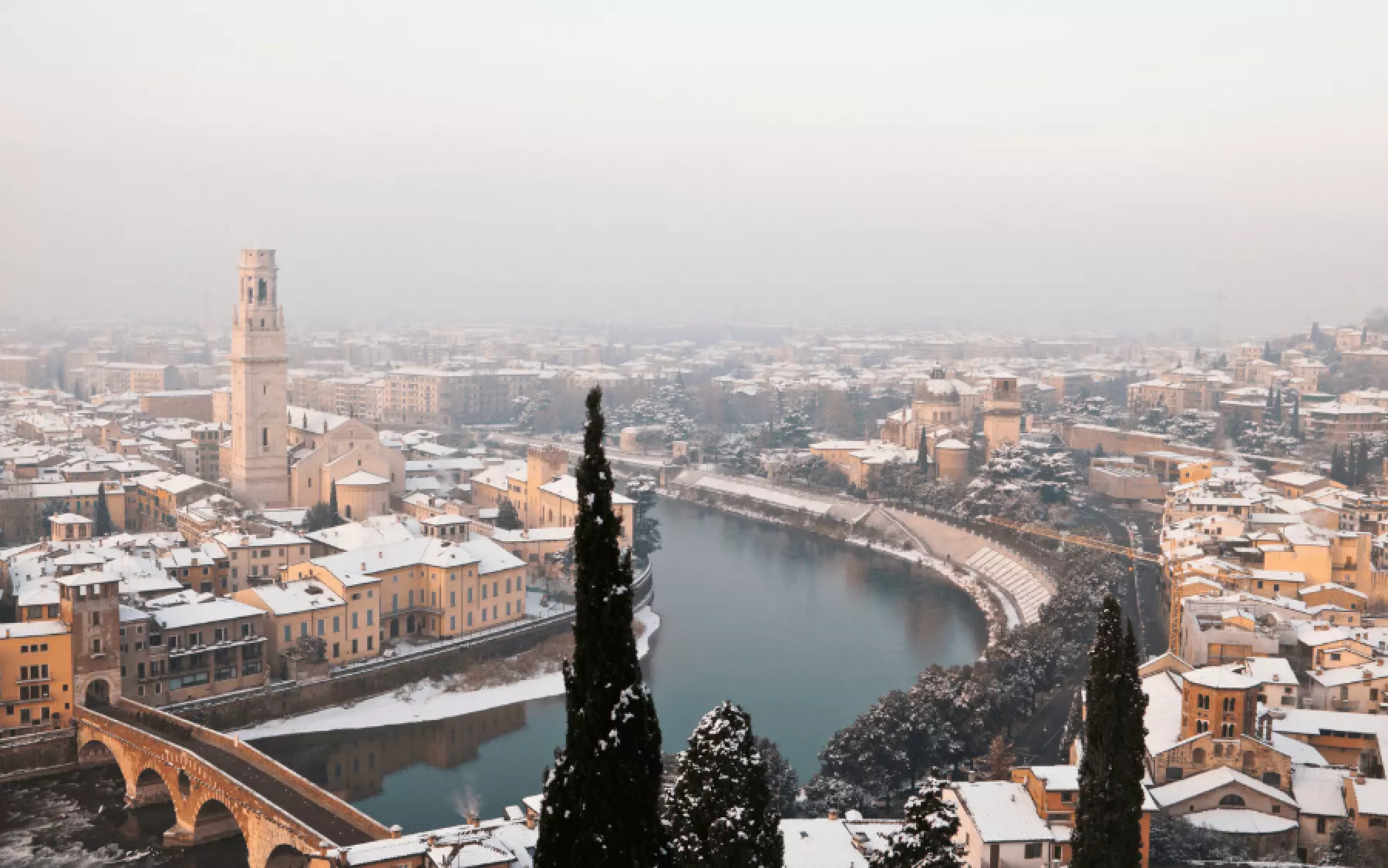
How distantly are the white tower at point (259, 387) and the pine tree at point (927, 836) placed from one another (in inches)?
471

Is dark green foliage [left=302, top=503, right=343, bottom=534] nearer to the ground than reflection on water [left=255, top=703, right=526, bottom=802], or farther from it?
farther from it

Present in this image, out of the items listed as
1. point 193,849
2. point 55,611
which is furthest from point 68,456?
point 193,849

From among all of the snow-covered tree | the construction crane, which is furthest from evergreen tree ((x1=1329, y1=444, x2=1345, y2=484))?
the construction crane

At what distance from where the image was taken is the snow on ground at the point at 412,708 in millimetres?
8766

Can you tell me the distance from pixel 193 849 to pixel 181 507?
719cm

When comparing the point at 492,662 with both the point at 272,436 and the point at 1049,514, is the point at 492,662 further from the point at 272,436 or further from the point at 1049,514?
the point at 1049,514

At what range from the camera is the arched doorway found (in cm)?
832

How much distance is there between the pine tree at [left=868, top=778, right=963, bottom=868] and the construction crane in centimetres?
662

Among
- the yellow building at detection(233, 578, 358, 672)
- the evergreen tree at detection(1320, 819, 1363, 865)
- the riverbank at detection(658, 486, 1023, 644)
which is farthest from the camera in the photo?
the riverbank at detection(658, 486, 1023, 644)

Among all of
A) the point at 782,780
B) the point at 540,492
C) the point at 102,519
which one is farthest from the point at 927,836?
the point at 102,519

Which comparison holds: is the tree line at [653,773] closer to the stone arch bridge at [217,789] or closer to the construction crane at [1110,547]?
the stone arch bridge at [217,789]

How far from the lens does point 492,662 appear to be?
32.7ft

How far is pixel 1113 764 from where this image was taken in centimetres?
420

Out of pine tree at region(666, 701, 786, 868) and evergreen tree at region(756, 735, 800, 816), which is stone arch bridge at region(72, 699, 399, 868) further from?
pine tree at region(666, 701, 786, 868)
